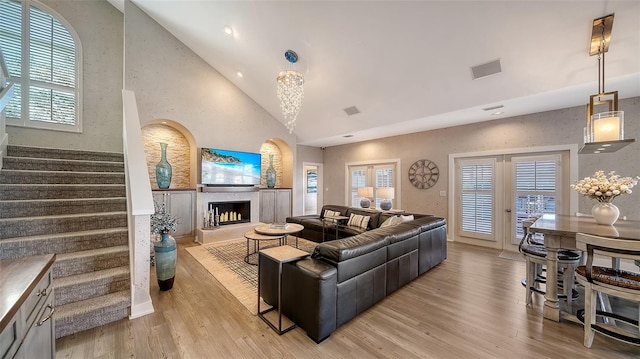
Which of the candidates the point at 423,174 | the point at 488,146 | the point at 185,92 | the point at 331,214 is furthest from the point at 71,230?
the point at 488,146

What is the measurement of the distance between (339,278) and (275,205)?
5.43 meters

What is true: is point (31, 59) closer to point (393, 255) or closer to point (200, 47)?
point (200, 47)

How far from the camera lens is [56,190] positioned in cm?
295

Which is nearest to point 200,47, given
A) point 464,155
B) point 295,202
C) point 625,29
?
point 295,202

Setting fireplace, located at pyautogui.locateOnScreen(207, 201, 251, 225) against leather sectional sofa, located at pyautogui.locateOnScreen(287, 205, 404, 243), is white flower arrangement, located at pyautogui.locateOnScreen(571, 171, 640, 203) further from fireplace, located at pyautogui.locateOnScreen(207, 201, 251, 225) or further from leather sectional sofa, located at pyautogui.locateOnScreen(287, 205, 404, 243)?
fireplace, located at pyautogui.locateOnScreen(207, 201, 251, 225)

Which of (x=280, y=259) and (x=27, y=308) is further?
(x=280, y=259)

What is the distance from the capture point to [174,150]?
5.98m

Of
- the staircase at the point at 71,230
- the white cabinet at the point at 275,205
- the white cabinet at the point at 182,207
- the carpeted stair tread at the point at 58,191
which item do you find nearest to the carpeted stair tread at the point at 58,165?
the staircase at the point at 71,230

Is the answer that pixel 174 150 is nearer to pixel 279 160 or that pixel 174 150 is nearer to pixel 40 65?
pixel 40 65

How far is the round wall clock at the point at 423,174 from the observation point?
605 centimetres

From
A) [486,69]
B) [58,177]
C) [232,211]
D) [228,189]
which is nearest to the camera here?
[58,177]

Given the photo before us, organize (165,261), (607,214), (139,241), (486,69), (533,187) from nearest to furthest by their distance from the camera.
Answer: (139,241), (607,214), (165,261), (486,69), (533,187)

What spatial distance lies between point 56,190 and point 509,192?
7.55 m

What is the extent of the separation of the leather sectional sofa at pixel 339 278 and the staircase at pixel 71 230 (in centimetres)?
153
